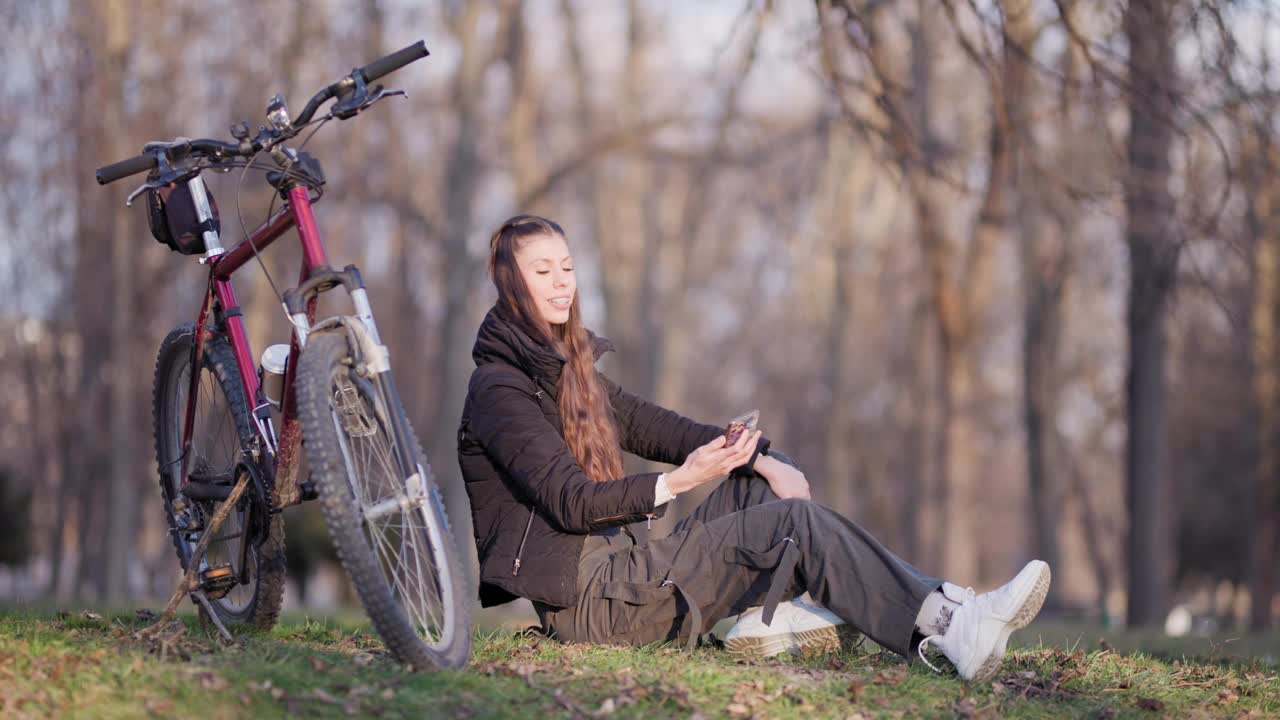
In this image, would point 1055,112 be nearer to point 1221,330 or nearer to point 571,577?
point 571,577

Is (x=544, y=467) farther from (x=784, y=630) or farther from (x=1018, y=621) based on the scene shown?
(x=1018, y=621)

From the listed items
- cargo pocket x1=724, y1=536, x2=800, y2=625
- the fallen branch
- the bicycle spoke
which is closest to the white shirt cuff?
cargo pocket x1=724, y1=536, x2=800, y2=625

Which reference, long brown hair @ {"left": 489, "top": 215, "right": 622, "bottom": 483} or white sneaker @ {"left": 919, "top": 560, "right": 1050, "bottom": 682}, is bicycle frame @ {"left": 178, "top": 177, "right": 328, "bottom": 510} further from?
white sneaker @ {"left": 919, "top": 560, "right": 1050, "bottom": 682}

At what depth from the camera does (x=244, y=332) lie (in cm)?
473

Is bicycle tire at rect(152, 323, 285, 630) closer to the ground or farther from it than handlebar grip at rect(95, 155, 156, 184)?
closer to the ground

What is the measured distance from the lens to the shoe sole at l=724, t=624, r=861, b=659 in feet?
14.8

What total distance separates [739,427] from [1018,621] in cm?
104

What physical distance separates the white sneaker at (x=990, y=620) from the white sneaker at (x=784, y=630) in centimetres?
46

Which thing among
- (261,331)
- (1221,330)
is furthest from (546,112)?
(1221,330)

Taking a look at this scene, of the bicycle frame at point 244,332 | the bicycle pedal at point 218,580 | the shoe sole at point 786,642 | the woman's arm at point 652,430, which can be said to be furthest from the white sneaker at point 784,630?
the bicycle pedal at point 218,580

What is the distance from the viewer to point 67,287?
2045cm

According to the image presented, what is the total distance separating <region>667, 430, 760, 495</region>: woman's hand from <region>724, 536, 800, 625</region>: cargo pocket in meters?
0.28

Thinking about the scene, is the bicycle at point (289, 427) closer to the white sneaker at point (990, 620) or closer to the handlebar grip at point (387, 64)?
the handlebar grip at point (387, 64)

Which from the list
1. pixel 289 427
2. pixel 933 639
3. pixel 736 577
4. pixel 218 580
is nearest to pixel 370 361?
pixel 289 427
